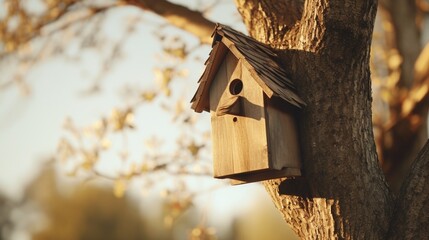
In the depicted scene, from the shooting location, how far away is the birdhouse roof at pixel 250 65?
2414mm

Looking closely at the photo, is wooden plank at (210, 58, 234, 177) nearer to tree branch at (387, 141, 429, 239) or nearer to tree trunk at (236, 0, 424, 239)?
tree trunk at (236, 0, 424, 239)

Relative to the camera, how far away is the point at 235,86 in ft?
8.66

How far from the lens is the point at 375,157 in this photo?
256 cm

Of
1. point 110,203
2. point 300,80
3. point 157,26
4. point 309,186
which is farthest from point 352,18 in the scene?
point 110,203

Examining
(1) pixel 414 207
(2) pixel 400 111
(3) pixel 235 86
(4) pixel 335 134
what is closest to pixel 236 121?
(3) pixel 235 86

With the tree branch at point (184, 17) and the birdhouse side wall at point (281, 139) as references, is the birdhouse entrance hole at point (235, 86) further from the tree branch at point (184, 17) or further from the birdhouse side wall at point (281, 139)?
the tree branch at point (184, 17)

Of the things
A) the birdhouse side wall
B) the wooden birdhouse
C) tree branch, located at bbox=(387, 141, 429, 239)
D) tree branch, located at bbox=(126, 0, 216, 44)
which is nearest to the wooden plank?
the wooden birdhouse

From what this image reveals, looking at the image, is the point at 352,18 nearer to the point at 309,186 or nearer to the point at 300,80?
→ the point at 300,80

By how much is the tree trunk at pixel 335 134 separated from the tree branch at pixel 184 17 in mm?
1200

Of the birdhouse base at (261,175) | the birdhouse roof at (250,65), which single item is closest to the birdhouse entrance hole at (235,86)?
the birdhouse roof at (250,65)

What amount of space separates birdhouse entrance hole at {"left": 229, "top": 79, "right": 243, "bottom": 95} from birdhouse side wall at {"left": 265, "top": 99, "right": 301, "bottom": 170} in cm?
22

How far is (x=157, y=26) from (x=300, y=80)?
2085 millimetres

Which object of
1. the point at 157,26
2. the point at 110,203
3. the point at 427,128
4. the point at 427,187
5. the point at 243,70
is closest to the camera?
the point at 427,187

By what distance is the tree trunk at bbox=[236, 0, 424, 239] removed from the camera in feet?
7.89
